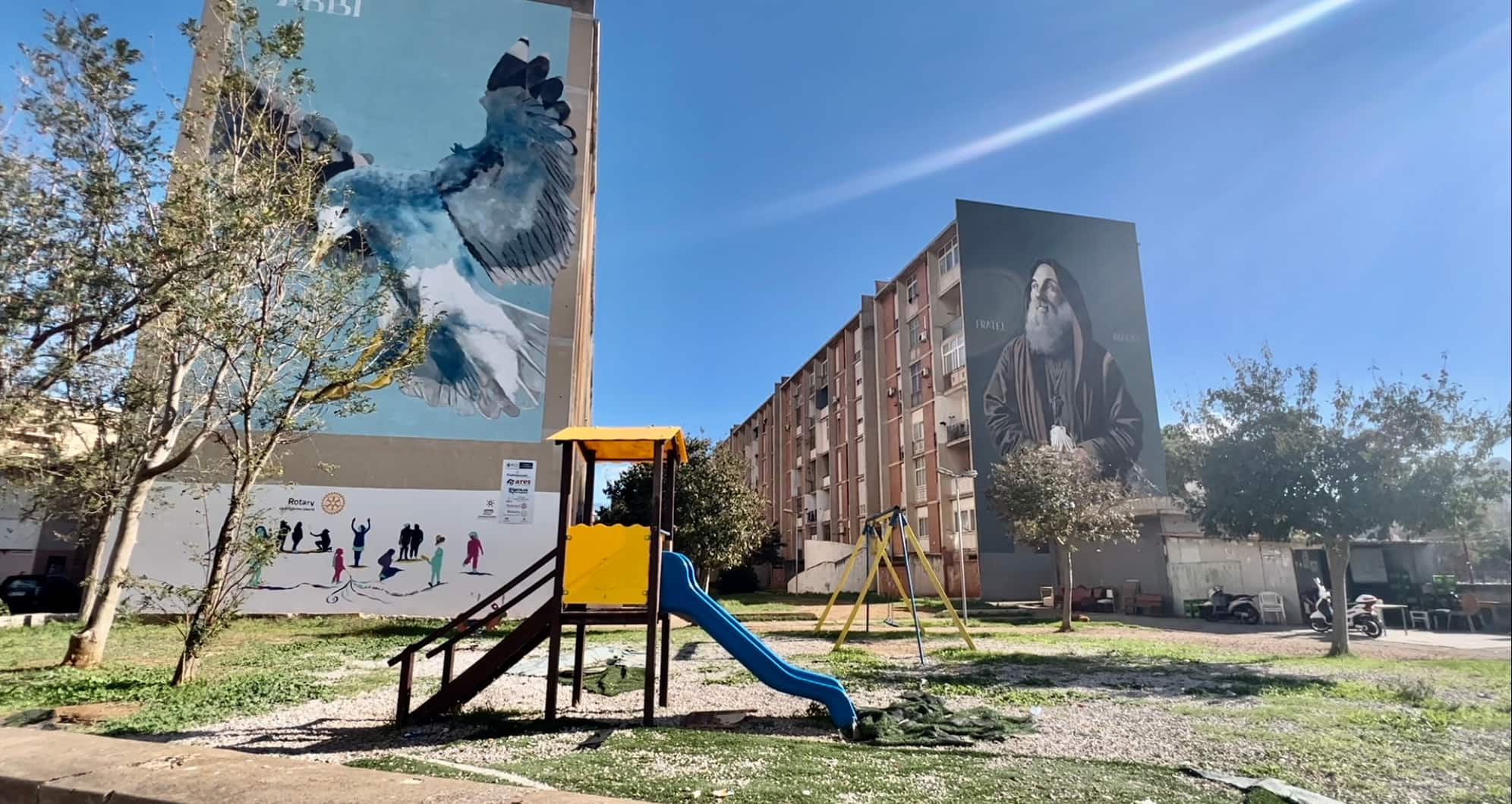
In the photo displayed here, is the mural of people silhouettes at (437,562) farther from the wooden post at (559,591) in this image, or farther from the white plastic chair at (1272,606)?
the white plastic chair at (1272,606)

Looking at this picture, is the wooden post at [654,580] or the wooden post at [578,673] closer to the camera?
the wooden post at [654,580]

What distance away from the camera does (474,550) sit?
2264 cm

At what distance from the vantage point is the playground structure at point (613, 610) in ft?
27.0

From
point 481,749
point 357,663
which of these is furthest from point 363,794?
point 357,663

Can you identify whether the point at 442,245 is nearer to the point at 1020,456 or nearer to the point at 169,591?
the point at 169,591

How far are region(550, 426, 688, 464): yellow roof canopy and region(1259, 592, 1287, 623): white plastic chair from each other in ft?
75.6

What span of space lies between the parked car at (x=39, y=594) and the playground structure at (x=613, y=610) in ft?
76.0

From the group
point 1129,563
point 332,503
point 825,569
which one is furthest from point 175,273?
point 825,569

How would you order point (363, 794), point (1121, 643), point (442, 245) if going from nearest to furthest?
point (363, 794) < point (1121, 643) < point (442, 245)

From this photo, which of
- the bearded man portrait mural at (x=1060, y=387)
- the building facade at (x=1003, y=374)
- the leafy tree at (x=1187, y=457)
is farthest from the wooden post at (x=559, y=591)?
the bearded man portrait mural at (x=1060, y=387)

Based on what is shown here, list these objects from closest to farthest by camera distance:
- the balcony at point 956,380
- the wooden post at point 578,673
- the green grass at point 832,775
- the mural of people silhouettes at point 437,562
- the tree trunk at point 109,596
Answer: the green grass at point 832,775 → the wooden post at point 578,673 → the tree trunk at point 109,596 → the mural of people silhouettes at point 437,562 → the balcony at point 956,380

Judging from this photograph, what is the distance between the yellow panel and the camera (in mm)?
8844

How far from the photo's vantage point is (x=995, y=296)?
36625 mm

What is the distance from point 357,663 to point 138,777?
35.9ft
